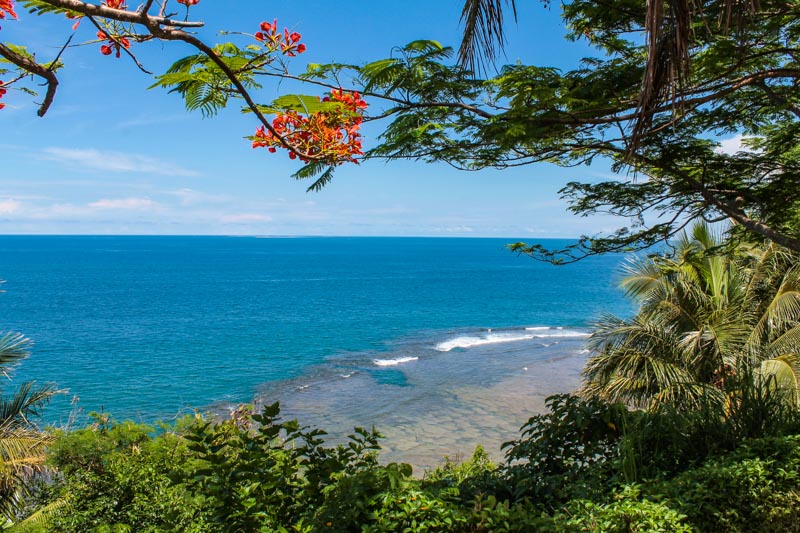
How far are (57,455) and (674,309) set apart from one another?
9754 millimetres

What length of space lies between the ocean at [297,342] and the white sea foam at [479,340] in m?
0.11

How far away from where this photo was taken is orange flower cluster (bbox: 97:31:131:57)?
2.02 meters

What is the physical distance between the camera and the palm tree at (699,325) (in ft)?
26.4

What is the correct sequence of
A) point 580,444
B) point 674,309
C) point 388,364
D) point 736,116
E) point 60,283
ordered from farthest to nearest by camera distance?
point 60,283, point 388,364, point 674,309, point 736,116, point 580,444

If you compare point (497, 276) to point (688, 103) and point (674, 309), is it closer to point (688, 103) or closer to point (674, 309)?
point (674, 309)

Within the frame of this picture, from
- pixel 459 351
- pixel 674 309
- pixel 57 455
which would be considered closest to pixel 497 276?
pixel 459 351

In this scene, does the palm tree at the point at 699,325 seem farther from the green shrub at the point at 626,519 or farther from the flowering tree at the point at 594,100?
the green shrub at the point at 626,519

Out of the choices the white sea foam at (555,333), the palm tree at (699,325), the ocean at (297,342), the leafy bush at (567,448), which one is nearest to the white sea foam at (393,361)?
the ocean at (297,342)

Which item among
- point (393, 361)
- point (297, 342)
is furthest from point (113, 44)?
point (297, 342)

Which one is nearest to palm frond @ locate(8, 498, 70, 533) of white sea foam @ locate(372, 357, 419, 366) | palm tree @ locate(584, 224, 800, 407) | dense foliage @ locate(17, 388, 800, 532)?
dense foliage @ locate(17, 388, 800, 532)

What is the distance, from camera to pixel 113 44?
2123 millimetres

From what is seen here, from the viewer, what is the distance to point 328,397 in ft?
61.0

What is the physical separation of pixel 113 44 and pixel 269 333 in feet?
98.3

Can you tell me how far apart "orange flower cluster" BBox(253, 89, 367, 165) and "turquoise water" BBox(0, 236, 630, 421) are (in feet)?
32.4
